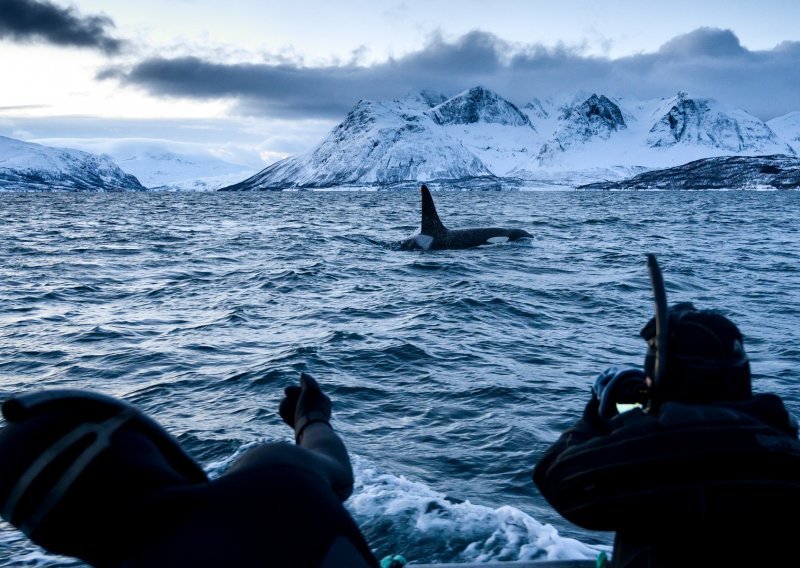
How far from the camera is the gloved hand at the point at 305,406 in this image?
3809mm

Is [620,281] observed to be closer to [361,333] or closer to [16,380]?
[361,333]

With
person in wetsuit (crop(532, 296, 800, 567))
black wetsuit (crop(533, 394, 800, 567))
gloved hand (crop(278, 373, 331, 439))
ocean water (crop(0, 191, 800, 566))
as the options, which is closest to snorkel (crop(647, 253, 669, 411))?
person in wetsuit (crop(532, 296, 800, 567))

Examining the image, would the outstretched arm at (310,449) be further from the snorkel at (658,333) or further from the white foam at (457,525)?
the white foam at (457,525)

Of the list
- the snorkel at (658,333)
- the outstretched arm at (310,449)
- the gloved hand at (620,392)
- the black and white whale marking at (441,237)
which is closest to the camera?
the outstretched arm at (310,449)

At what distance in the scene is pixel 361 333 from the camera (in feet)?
47.4

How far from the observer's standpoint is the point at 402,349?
13078mm

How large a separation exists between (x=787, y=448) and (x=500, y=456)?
Answer: 18.1 feet

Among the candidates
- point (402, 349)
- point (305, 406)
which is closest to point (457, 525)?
point (305, 406)

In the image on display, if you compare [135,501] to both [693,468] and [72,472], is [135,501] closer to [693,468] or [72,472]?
[72,472]

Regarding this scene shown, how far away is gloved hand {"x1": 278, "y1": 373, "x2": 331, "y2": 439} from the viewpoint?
381 centimetres

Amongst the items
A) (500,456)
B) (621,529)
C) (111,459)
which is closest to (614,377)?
(621,529)

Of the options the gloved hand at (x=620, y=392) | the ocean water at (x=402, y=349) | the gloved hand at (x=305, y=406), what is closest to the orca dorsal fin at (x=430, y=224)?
the ocean water at (x=402, y=349)

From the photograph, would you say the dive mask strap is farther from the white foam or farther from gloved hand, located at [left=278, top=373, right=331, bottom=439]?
the white foam

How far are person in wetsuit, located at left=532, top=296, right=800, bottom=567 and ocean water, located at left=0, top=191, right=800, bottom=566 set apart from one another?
332cm
